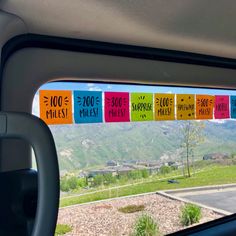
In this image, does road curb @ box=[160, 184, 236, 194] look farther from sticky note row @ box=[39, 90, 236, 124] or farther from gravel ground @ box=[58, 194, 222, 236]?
sticky note row @ box=[39, 90, 236, 124]

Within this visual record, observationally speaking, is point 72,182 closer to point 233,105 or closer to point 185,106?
point 185,106

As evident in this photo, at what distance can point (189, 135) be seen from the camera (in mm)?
1952

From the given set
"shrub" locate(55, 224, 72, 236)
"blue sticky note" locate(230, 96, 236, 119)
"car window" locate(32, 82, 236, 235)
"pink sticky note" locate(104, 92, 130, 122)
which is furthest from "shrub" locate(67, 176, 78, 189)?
"blue sticky note" locate(230, 96, 236, 119)

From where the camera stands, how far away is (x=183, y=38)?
1.66m

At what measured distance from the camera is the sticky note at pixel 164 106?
1.80 metres

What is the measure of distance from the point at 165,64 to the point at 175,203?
0.76m

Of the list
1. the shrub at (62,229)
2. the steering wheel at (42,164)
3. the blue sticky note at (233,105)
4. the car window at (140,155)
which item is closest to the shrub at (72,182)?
the car window at (140,155)

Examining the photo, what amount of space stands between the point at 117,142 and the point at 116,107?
→ 0.56 feet

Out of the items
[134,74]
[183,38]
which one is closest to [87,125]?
[134,74]

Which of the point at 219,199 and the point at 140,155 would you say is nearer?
the point at 140,155

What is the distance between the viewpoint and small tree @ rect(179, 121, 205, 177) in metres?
1.93

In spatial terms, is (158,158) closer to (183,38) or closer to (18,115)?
(183,38)

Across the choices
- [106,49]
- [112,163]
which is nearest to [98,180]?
[112,163]

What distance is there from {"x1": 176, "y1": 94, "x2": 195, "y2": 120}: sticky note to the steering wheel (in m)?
1.36
